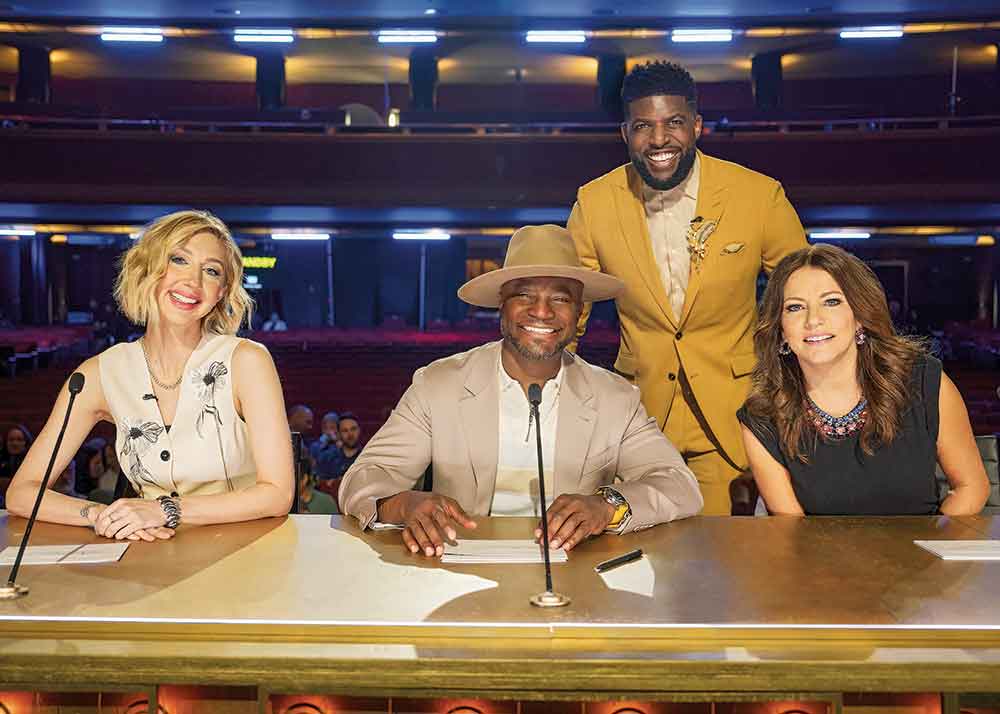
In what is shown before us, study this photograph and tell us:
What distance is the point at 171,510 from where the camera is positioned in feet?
6.50

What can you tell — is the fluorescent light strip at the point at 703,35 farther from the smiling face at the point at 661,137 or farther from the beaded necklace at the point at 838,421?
the beaded necklace at the point at 838,421

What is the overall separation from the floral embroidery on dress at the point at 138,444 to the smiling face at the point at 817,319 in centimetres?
148

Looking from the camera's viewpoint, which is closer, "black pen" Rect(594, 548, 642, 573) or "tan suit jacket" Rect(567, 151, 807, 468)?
"black pen" Rect(594, 548, 642, 573)

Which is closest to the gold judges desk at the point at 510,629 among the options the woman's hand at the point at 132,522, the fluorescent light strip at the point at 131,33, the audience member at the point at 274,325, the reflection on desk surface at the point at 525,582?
the reflection on desk surface at the point at 525,582

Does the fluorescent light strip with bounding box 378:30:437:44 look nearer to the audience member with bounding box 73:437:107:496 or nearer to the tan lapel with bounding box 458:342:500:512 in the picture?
the audience member with bounding box 73:437:107:496

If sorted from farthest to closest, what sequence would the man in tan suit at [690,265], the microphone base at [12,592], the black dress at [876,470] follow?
the man in tan suit at [690,265] → the black dress at [876,470] → the microphone base at [12,592]

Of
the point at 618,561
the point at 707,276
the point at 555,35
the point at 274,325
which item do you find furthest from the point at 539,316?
the point at 274,325

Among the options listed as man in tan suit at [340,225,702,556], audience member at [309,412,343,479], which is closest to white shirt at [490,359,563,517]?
man in tan suit at [340,225,702,556]

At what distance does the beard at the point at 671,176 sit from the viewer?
279cm

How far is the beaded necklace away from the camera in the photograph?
2.31 m

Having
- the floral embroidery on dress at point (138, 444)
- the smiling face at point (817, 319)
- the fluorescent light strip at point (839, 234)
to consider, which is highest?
the fluorescent light strip at point (839, 234)

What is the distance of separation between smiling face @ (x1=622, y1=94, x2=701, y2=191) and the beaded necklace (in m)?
0.81

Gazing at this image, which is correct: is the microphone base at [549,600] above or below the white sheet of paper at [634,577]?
above

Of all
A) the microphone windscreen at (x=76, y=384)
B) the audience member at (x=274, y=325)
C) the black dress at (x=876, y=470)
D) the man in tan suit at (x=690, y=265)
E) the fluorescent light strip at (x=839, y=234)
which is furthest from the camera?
the audience member at (x=274, y=325)
